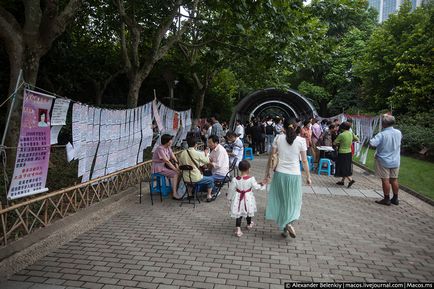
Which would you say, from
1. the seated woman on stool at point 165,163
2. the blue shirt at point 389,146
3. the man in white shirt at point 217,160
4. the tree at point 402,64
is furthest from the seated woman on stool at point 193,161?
the tree at point 402,64

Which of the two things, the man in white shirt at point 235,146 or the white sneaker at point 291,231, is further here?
the man in white shirt at point 235,146

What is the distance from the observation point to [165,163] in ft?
25.4

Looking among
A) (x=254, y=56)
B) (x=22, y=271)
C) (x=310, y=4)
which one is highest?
(x=310, y=4)

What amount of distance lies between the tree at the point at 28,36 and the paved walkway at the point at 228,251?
2582mm

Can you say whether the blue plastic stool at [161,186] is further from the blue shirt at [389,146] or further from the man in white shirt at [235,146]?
the blue shirt at [389,146]

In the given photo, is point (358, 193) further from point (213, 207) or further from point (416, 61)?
point (416, 61)

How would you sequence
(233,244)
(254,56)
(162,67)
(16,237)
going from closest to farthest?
(16,237) < (233,244) < (254,56) < (162,67)

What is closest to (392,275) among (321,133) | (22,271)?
(22,271)

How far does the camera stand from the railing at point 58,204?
4793 mm

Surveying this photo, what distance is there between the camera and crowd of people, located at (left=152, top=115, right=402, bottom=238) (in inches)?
214

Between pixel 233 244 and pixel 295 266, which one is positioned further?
pixel 233 244

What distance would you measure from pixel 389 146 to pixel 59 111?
250 inches

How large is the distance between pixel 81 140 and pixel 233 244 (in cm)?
313

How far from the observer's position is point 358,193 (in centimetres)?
899
